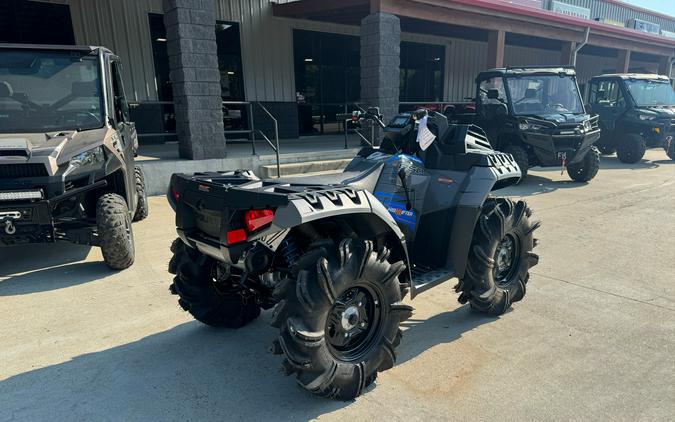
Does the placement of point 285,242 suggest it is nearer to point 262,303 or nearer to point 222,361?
point 262,303

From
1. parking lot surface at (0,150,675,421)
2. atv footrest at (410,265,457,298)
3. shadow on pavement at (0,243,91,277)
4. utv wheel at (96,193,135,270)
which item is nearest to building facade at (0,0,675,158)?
shadow on pavement at (0,243,91,277)

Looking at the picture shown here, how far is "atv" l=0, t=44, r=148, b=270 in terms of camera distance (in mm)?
4105

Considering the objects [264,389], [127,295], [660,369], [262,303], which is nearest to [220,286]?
[262,303]

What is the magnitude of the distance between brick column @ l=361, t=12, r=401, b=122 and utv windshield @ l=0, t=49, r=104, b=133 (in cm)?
678

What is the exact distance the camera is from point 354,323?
103 inches

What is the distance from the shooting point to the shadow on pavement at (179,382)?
8.12 ft

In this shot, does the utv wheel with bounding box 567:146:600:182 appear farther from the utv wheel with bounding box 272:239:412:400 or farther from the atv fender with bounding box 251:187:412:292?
the utv wheel with bounding box 272:239:412:400

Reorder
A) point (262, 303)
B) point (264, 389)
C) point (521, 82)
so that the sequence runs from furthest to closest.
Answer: point (521, 82) < point (262, 303) < point (264, 389)

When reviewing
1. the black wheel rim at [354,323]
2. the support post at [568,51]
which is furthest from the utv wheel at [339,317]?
the support post at [568,51]

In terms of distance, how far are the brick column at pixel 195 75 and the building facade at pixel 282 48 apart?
0.02 m

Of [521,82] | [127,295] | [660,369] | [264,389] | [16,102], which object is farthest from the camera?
[521,82]

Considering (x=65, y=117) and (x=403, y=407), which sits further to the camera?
(x=65, y=117)

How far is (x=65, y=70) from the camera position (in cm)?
507

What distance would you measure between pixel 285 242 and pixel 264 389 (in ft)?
2.97
